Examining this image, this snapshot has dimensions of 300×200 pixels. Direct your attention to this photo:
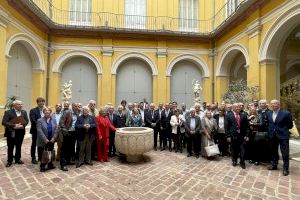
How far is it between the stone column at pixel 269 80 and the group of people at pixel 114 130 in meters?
3.71

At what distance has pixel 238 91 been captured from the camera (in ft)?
34.4

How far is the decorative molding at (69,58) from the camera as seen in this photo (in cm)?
1448

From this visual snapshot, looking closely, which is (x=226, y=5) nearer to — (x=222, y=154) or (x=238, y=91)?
(x=238, y=91)

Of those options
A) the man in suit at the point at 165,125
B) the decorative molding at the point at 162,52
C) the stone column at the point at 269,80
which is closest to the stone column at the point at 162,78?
the decorative molding at the point at 162,52

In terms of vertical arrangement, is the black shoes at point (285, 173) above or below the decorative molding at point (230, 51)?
below

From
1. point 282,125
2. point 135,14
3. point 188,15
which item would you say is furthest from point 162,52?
point 282,125

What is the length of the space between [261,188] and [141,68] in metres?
12.0

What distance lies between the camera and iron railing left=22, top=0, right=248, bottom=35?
47.5 feet

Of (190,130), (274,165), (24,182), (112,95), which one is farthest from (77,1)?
(274,165)

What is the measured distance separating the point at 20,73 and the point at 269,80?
1198 cm

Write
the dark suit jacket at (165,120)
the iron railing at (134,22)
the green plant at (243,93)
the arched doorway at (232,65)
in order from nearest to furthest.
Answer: the dark suit jacket at (165,120), the green plant at (243,93), the arched doorway at (232,65), the iron railing at (134,22)

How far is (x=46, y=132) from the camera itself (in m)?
5.71

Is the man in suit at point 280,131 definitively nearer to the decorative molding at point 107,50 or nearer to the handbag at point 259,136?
the handbag at point 259,136

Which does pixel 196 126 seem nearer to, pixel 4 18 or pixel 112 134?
pixel 112 134
